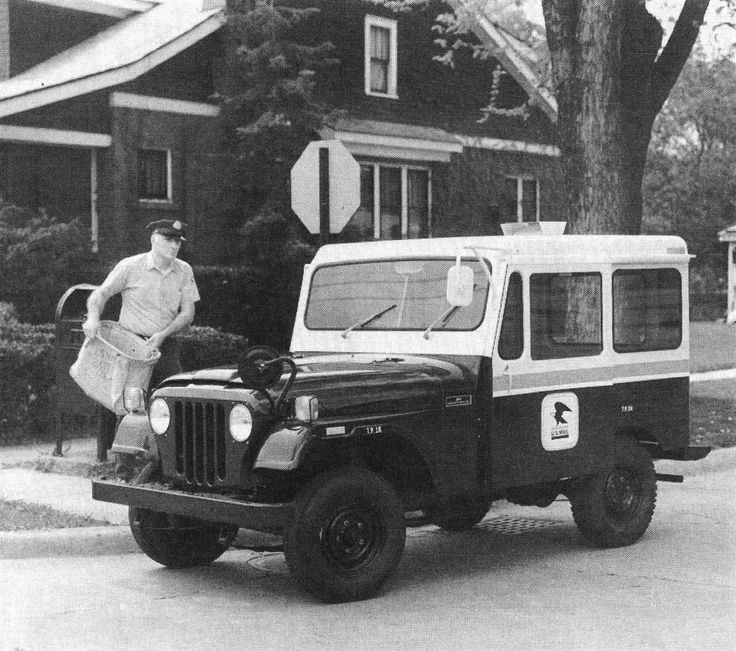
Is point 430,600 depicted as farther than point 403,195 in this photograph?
No

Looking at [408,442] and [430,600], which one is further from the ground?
[408,442]

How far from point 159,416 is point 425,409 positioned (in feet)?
4.88

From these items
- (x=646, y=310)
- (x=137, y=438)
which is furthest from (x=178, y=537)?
(x=646, y=310)

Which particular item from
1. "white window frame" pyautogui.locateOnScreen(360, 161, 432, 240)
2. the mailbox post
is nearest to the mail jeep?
"white window frame" pyautogui.locateOnScreen(360, 161, 432, 240)

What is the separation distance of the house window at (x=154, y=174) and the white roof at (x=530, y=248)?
14.2 meters

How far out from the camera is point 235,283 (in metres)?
20.7

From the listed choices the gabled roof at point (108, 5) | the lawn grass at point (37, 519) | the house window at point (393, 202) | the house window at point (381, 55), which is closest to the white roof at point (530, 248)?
the lawn grass at point (37, 519)

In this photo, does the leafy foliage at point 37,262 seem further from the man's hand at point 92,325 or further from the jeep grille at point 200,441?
the jeep grille at point 200,441

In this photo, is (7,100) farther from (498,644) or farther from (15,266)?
(498,644)

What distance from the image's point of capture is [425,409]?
7.15 meters

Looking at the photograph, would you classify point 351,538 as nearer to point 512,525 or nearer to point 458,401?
point 458,401

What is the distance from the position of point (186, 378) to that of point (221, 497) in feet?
2.62

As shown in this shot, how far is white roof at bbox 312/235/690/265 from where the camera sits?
7.80m

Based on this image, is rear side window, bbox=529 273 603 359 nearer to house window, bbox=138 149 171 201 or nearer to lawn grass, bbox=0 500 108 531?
lawn grass, bbox=0 500 108 531
